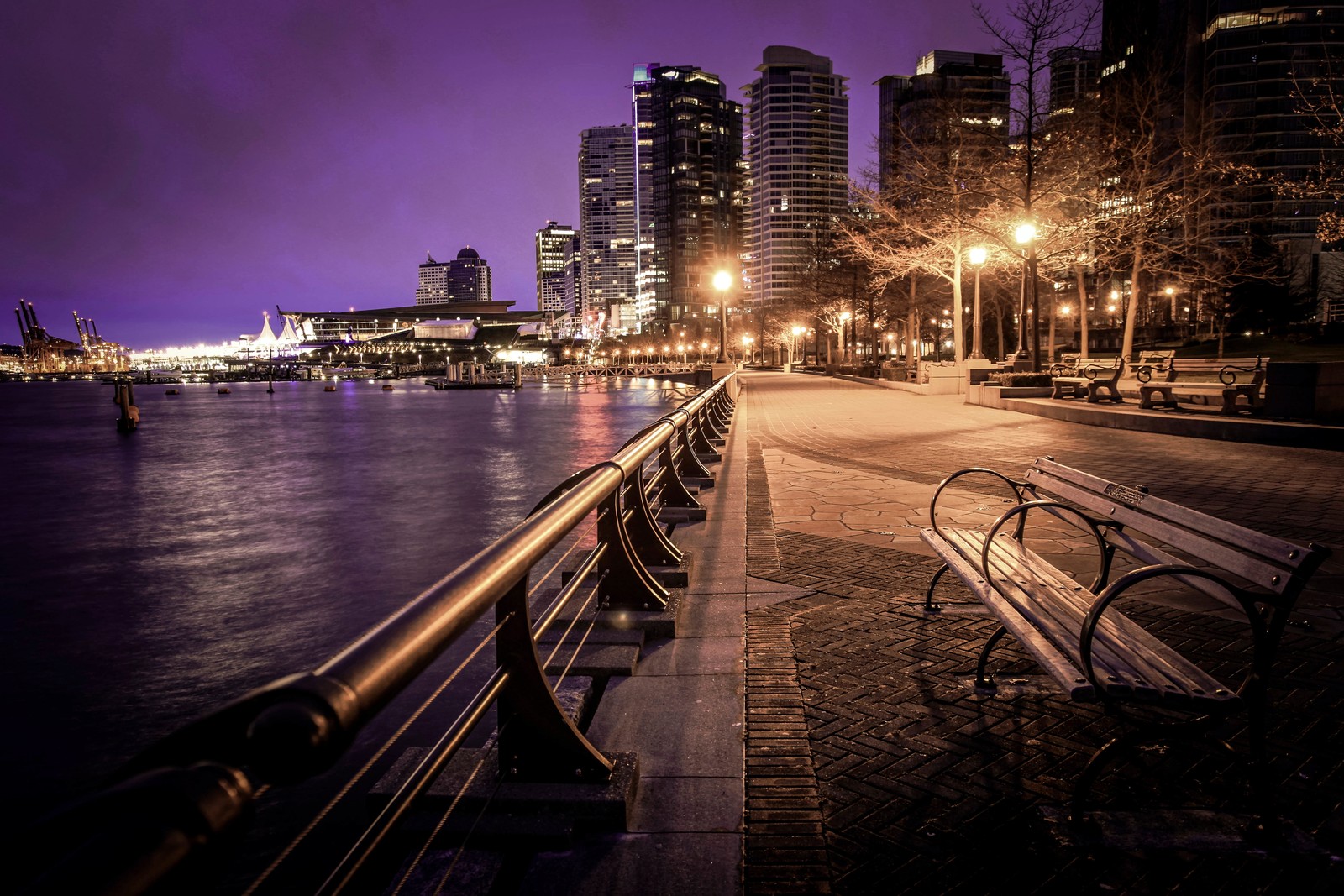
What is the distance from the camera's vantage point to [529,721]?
106 inches

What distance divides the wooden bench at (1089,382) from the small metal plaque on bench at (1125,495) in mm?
16387

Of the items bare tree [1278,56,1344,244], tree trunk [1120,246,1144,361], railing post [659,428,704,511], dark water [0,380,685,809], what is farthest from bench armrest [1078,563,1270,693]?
tree trunk [1120,246,1144,361]

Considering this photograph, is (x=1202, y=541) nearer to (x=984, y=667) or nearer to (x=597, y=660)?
(x=984, y=667)

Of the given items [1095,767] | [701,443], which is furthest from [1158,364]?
[1095,767]

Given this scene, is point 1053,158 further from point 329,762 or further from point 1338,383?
point 329,762

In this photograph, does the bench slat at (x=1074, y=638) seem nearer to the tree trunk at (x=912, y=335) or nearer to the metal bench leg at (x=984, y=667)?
the metal bench leg at (x=984, y=667)

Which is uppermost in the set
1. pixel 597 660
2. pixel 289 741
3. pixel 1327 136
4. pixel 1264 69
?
pixel 1264 69

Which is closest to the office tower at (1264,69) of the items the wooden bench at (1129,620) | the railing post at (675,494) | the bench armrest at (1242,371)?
the bench armrest at (1242,371)

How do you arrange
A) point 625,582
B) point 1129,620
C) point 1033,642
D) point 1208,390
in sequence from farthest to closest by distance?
point 1208,390, point 625,582, point 1129,620, point 1033,642

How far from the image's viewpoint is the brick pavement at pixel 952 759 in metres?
2.56

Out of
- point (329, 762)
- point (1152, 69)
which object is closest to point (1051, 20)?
point (1152, 69)

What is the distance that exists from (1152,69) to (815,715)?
3304 centimetres

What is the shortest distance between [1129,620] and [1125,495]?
752mm

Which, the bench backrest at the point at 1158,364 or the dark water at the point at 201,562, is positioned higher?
the bench backrest at the point at 1158,364
